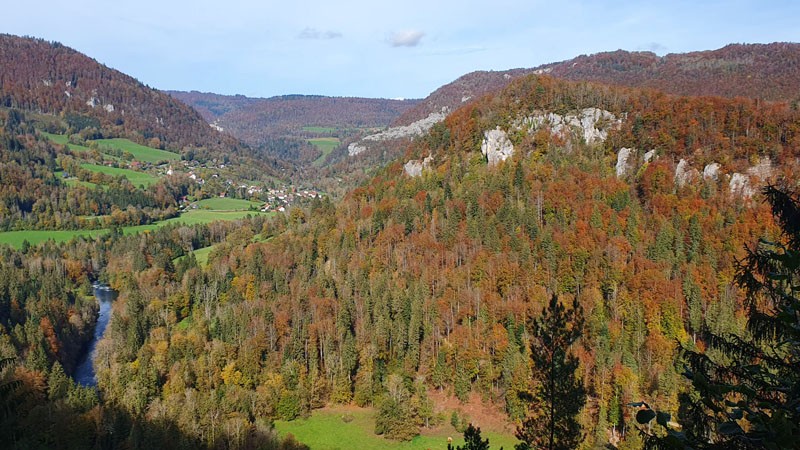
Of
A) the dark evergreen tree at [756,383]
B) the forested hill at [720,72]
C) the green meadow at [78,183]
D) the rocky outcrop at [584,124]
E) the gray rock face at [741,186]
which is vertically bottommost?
the gray rock face at [741,186]

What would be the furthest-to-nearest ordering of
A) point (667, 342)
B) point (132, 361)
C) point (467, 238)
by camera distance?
point (467, 238) → point (132, 361) → point (667, 342)

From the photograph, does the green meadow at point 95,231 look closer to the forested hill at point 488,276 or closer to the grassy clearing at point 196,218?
the grassy clearing at point 196,218

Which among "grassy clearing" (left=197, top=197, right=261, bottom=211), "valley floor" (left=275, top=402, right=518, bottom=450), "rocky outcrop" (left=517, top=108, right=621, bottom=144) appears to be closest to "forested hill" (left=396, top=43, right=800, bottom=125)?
"rocky outcrop" (left=517, top=108, right=621, bottom=144)

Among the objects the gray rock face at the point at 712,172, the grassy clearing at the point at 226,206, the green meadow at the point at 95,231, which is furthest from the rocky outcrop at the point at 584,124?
the grassy clearing at the point at 226,206

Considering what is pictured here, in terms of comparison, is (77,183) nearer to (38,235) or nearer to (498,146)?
(38,235)

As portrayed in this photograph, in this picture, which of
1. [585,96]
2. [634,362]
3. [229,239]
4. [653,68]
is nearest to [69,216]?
[229,239]

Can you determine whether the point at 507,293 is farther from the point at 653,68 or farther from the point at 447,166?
the point at 653,68

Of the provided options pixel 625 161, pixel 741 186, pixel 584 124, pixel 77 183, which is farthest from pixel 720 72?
pixel 77 183
